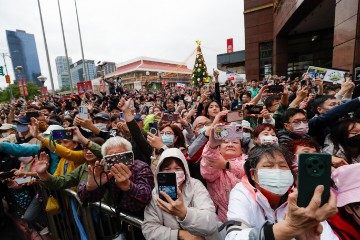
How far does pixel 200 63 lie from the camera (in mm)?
19094

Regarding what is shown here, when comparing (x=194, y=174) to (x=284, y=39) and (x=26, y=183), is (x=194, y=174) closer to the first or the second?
(x=26, y=183)

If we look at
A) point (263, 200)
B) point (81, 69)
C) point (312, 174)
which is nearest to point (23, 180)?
point (263, 200)

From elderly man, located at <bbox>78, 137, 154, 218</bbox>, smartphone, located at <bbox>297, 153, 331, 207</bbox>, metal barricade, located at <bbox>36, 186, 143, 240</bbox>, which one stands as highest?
smartphone, located at <bbox>297, 153, 331, 207</bbox>

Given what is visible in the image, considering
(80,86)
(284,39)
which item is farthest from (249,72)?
(80,86)

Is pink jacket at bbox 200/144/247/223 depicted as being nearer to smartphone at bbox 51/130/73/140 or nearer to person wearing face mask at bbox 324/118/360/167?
person wearing face mask at bbox 324/118/360/167

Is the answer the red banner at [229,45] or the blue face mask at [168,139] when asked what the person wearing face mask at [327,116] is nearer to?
the blue face mask at [168,139]

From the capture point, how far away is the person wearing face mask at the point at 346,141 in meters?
2.16

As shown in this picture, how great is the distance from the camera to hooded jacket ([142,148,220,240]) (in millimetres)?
1489

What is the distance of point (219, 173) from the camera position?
2.08 m

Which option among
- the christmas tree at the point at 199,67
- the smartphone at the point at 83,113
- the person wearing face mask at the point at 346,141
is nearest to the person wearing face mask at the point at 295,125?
the person wearing face mask at the point at 346,141

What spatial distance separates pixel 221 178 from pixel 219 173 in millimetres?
58

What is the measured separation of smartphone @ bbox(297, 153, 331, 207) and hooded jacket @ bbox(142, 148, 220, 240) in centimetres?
84

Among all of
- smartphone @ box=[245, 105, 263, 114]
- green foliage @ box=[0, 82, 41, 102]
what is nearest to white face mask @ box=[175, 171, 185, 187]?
smartphone @ box=[245, 105, 263, 114]

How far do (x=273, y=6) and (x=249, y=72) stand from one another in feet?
17.6
